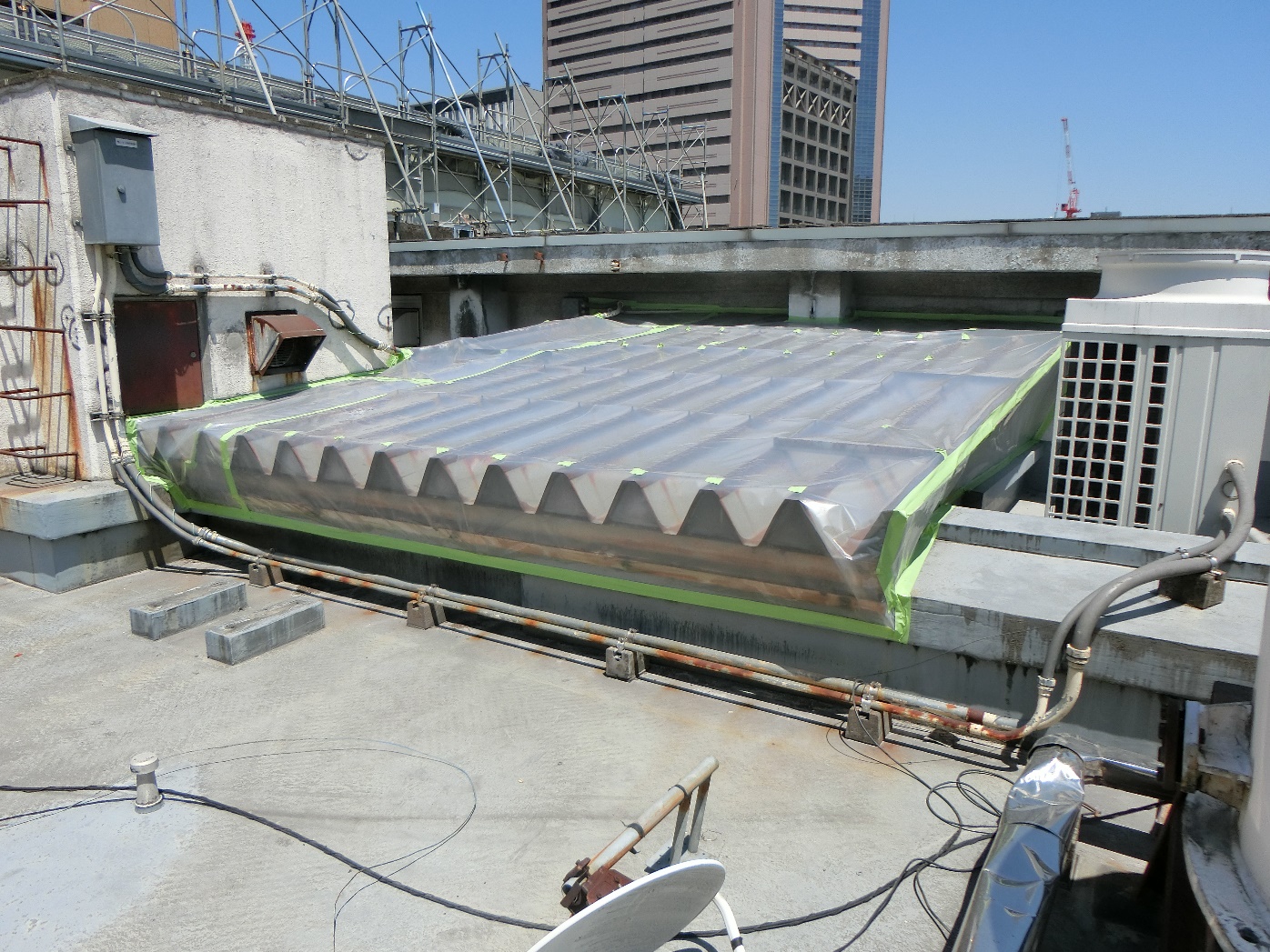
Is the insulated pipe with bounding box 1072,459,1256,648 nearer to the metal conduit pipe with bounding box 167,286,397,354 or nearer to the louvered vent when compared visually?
the louvered vent

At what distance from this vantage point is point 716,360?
9414 mm

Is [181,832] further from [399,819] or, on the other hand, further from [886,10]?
[886,10]

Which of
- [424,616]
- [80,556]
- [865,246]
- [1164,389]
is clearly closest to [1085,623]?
[1164,389]

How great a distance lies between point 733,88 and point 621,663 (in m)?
88.1

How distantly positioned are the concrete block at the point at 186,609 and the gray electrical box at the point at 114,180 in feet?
11.3

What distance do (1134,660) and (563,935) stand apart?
12.4ft

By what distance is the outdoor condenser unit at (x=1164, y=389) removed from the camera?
20.4ft

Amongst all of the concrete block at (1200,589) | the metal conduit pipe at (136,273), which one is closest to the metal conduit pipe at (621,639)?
the concrete block at (1200,589)

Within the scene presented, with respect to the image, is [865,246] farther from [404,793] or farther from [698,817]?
[404,793]

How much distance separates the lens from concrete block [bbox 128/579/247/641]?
699 centimetres

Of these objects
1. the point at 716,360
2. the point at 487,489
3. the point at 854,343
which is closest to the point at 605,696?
the point at 487,489

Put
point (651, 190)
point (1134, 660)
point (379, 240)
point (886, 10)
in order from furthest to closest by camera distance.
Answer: point (886, 10) < point (651, 190) < point (379, 240) < point (1134, 660)

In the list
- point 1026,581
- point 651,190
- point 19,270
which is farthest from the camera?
point 651,190

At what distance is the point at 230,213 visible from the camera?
31.9 feet
